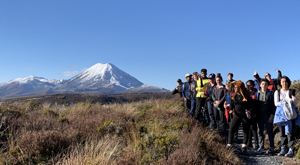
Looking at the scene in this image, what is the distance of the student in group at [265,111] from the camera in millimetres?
5045

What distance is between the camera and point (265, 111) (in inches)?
201

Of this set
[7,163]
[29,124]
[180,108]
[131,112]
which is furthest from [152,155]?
[180,108]

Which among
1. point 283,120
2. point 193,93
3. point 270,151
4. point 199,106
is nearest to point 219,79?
point 199,106

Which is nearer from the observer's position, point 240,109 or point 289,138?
point 289,138

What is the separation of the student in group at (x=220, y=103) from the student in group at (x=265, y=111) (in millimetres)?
865

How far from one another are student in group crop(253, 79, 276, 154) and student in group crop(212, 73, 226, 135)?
865mm

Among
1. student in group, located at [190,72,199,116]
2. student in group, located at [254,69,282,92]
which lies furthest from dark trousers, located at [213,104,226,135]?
student in group, located at [254,69,282,92]

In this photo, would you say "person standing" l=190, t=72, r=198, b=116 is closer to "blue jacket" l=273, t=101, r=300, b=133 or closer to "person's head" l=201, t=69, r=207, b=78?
"person's head" l=201, t=69, r=207, b=78

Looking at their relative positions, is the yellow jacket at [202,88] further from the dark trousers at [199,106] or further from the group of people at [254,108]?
the dark trousers at [199,106]

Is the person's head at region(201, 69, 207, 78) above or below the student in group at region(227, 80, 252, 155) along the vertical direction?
above

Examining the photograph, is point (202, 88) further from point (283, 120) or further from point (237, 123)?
point (283, 120)

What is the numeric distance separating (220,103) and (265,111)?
1.10 m

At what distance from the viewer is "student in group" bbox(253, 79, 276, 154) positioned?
5.04 m

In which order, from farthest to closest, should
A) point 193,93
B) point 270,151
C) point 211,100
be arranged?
point 193,93
point 211,100
point 270,151
